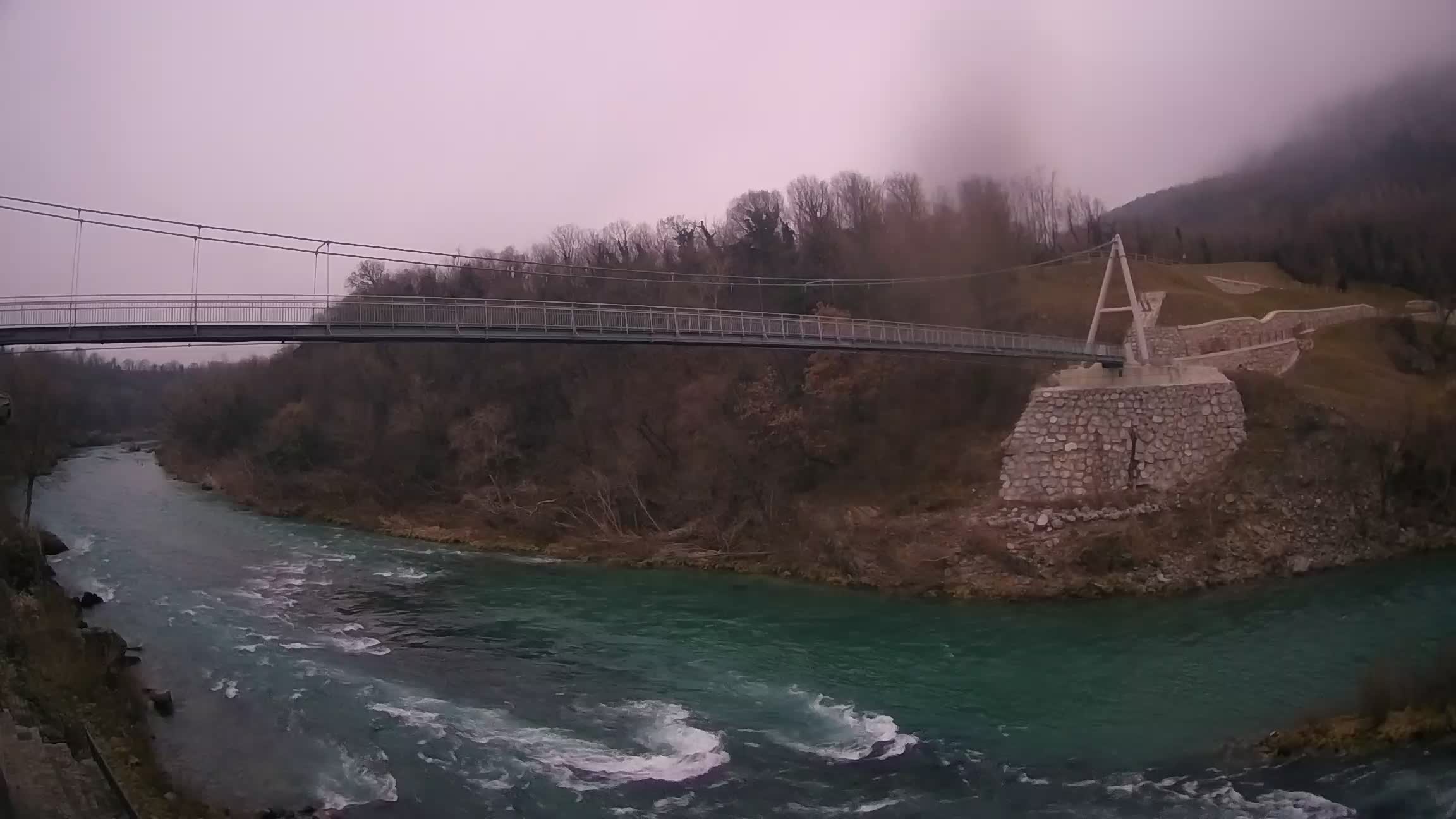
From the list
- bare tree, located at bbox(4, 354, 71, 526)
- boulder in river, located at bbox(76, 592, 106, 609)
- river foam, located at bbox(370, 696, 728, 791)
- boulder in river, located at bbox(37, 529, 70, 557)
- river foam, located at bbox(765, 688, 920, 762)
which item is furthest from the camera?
bare tree, located at bbox(4, 354, 71, 526)

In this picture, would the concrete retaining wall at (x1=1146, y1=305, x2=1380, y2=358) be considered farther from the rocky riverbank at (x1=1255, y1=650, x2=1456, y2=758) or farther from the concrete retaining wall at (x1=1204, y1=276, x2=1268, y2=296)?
the rocky riverbank at (x1=1255, y1=650, x2=1456, y2=758)

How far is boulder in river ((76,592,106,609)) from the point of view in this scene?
2047cm

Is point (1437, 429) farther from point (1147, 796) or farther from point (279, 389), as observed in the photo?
point (279, 389)

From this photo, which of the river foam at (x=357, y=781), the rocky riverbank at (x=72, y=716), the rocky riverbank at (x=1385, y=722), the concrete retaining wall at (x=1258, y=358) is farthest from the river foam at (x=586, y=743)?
the concrete retaining wall at (x=1258, y=358)

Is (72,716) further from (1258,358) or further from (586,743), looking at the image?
(1258,358)

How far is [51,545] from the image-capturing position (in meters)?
26.0

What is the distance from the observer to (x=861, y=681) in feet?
50.9

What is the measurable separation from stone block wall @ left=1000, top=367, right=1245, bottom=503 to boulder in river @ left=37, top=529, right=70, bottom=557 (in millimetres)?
27532

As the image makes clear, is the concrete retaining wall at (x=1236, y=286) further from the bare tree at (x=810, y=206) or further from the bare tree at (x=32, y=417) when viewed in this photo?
the bare tree at (x=32, y=417)

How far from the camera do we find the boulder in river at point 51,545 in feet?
84.0

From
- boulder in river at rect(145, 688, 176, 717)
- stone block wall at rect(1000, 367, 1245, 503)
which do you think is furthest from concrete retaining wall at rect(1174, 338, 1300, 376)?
boulder in river at rect(145, 688, 176, 717)

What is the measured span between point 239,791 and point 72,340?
393 inches

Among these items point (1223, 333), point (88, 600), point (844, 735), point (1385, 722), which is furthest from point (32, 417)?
point (1223, 333)

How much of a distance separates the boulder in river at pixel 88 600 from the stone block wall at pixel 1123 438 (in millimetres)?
22875
